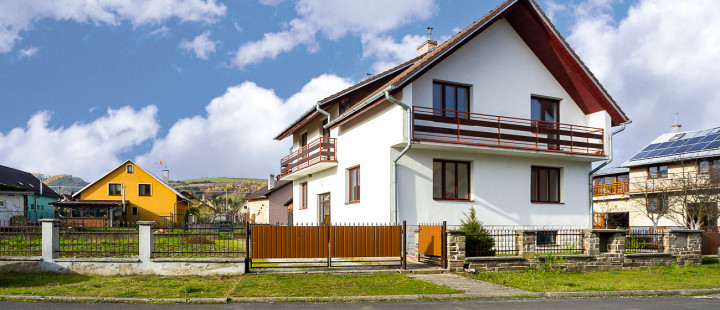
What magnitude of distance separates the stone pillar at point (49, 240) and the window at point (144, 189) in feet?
140

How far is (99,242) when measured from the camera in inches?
576

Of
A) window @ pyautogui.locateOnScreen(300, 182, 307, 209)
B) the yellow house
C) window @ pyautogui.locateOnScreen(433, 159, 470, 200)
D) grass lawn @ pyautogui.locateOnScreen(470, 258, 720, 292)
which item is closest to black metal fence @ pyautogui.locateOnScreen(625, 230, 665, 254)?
grass lawn @ pyautogui.locateOnScreen(470, 258, 720, 292)

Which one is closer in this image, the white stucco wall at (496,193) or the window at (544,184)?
the white stucco wall at (496,193)

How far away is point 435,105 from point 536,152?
412cm

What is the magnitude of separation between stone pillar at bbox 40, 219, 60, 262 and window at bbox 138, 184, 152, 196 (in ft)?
140

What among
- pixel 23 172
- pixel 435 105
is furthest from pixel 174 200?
pixel 435 105

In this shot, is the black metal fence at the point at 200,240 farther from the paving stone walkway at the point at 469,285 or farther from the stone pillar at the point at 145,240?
the paving stone walkway at the point at 469,285

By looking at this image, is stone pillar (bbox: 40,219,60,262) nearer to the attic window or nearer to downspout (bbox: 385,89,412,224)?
downspout (bbox: 385,89,412,224)

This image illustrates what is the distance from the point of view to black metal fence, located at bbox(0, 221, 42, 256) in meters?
13.6

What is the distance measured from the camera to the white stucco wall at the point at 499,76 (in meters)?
19.2

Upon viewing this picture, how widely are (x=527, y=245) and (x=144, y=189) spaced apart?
47309 millimetres

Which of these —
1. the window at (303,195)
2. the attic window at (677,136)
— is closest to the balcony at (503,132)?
the window at (303,195)

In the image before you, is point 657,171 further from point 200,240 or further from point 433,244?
point 200,240

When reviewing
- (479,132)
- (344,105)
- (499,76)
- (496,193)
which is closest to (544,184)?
(496,193)
